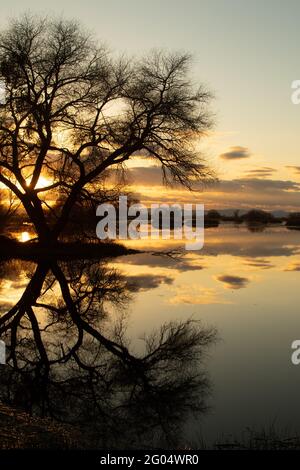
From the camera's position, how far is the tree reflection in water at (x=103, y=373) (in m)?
6.01

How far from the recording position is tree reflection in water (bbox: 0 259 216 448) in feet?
19.7

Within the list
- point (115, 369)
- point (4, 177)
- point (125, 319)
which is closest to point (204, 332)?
point (125, 319)

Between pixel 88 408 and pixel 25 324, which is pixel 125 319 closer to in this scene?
pixel 25 324

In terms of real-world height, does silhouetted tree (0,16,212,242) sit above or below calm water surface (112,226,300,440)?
above

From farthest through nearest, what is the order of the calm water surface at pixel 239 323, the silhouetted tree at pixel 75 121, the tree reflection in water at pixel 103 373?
the silhouetted tree at pixel 75 121 → the calm water surface at pixel 239 323 → the tree reflection in water at pixel 103 373

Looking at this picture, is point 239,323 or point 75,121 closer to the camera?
point 239,323

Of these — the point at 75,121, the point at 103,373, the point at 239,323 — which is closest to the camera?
the point at 103,373

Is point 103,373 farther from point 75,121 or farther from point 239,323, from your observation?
point 75,121

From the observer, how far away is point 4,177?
86.3 feet

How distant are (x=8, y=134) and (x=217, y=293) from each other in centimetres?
1516

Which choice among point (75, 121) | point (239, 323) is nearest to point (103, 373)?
point (239, 323)

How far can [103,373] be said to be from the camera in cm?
781

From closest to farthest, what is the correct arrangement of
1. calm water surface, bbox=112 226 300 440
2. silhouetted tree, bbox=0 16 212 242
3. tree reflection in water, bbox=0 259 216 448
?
tree reflection in water, bbox=0 259 216 448, calm water surface, bbox=112 226 300 440, silhouetted tree, bbox=0 16 212 242

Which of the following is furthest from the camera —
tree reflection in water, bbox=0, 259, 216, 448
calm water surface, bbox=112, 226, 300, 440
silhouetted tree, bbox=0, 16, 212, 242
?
silhouetted tree, bbox=0, 16, 212, 242
